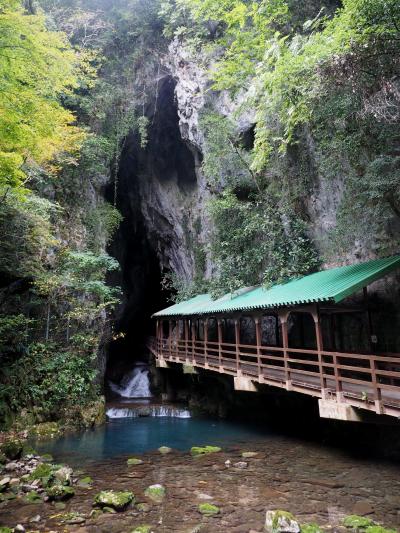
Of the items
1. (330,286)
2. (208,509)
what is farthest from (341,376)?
(208,509)

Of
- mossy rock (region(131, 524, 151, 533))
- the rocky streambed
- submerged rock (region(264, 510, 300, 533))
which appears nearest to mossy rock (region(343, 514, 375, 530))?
the rocky streambed

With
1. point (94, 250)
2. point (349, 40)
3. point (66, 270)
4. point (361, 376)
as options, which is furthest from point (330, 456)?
point (94, 250)

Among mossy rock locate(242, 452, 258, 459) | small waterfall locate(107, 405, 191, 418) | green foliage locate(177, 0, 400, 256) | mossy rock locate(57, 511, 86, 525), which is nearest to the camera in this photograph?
mossy rock locate(57, 511, 86, 525)

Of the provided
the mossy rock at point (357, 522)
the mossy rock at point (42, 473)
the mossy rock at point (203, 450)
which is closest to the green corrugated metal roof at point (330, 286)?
the mossy rock at point (357, 522)

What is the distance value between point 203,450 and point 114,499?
4.51 metres

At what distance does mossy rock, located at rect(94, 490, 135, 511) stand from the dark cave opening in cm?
1603

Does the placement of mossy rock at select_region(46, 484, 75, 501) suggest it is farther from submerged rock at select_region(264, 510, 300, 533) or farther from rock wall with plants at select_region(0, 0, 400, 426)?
rock wall with plants at select_region(0, 0, 400, 426)

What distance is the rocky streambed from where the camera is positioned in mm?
6840

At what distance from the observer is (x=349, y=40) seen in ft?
25.1

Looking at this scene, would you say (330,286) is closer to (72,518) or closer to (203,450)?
(203,450)

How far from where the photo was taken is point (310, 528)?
6379mm

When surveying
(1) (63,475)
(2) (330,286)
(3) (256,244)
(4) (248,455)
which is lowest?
(4) (248,455)

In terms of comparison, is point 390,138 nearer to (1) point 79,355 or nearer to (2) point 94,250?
(1) point 79,355

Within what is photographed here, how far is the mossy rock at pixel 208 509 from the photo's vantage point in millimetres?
7348
